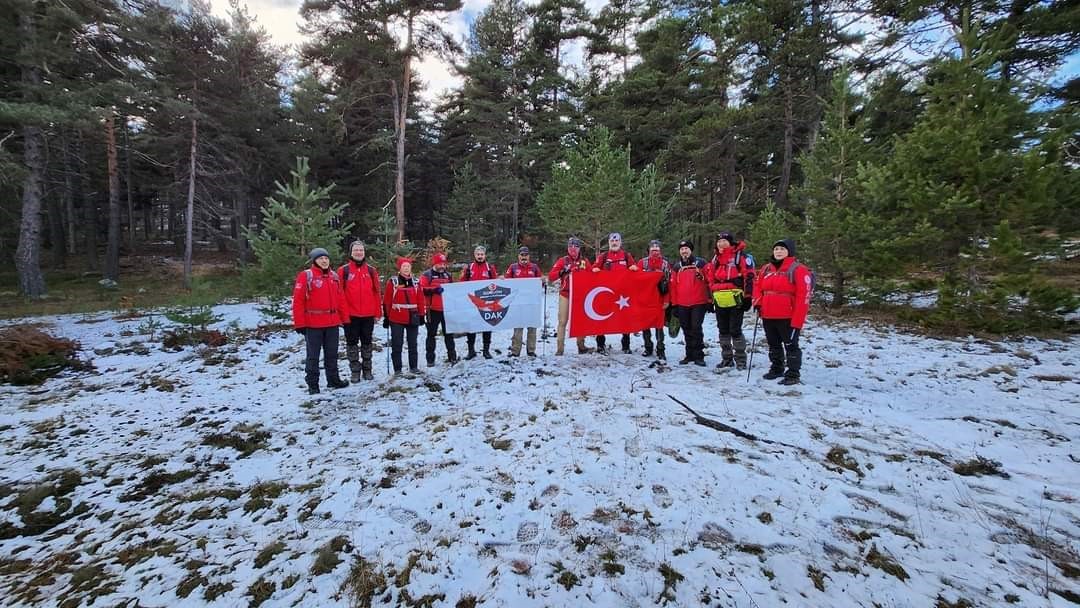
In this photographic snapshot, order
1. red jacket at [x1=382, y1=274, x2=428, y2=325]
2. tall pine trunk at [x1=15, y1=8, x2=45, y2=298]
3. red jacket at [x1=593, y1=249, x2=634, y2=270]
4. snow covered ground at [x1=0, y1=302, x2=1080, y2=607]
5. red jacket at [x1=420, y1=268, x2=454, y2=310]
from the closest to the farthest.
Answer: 1. snow covered ground at [x1=0, y1=302, x2=1080, y2=607]
2. red jacket at [x1=382, y1=274, x2=428, y2=325]
3. red jacket at [x1=420, y1=268, x2=454, y2=310]
4. red jacket at [x1=593, y1=249, x2=634, y2=270]
5. tall pine trunk at [x1=15, y1=8, x2=45, y2=298]

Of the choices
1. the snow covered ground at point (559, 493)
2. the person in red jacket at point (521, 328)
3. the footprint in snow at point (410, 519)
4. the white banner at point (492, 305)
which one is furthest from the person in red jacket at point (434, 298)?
the footprint in snow at point (410, 519)

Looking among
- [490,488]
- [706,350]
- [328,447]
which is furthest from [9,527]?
[706,350]

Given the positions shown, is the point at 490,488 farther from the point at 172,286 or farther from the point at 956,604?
the point at 172,286

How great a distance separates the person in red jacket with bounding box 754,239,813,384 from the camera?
20.8 feet

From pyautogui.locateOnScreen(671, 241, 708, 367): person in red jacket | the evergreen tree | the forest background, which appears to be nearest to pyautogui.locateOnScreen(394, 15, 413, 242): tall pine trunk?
the forest background

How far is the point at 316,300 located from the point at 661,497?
18.8 feet

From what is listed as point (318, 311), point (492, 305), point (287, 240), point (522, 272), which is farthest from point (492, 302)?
point (287, 240)

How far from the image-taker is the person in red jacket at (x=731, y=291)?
7281 mm

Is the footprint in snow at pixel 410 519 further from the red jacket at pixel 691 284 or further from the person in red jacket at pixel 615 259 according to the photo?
the red jacket at pixel 691 284

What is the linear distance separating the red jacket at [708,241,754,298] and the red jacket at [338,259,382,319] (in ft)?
19.5

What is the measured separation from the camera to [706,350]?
9008 millimetres

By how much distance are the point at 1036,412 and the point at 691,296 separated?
4.42 metres

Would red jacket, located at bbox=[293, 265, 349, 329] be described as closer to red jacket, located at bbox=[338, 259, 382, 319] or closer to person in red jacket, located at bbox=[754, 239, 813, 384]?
red jacket, located at bbox=[338, 259, 382, 319]

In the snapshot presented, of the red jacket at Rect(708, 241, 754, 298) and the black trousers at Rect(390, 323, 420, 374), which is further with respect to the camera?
the black trousers at Rect(390, 323, 420, 374)
